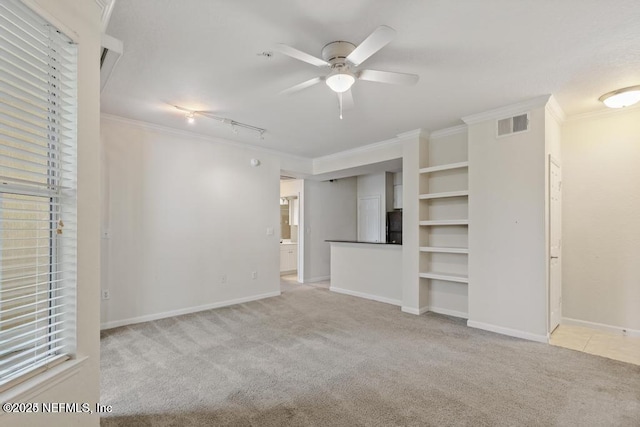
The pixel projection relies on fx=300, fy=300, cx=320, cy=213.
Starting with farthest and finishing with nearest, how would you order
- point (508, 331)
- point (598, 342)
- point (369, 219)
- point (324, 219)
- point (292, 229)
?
point (292, 229), point (369, 219), point (324, 219), point (508, 331), point (598, 342)

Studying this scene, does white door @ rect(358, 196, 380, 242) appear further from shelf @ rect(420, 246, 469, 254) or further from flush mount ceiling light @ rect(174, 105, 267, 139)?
flush mount ceiling light @ rect(174, 105, 267, 139)

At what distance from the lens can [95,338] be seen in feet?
5.27

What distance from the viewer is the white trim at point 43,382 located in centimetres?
118

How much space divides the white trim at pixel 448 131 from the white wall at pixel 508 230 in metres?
0.34

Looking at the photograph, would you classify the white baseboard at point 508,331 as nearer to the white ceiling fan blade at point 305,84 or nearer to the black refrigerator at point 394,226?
the black refrigerator at point 394,226

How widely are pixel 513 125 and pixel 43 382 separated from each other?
14.7 feet

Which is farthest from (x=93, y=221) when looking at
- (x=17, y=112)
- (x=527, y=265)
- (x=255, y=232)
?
(x=527, y=265)

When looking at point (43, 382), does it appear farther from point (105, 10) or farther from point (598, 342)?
point (598, 342)

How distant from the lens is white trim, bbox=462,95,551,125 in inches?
130

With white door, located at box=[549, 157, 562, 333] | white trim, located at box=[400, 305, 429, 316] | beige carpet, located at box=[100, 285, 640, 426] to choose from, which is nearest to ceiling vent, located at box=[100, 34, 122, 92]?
beige carpet, located at box=[100, 285, 640, 426]

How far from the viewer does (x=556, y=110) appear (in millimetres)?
3555

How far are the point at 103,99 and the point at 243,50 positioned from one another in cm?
202

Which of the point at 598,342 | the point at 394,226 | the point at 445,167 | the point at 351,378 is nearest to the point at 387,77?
the point at 445,167

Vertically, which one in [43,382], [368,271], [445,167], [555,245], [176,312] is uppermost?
[445,167]
